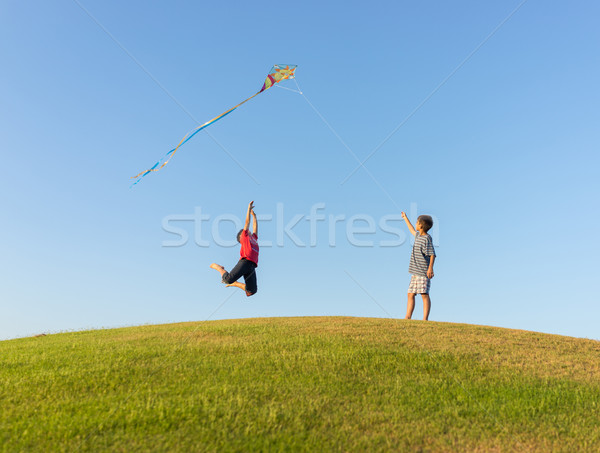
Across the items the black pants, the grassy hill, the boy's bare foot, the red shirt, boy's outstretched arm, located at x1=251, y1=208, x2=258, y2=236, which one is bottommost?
the grassy hill

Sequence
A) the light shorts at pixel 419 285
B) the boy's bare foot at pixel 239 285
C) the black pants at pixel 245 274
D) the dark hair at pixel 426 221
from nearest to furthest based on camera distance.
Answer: the black pants at pixel 245 274, the boy's bare foot at pixel 239 285, the light shorts at pixel 419 285, the dark hair at pixel 426 221

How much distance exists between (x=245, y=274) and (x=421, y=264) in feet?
16.2

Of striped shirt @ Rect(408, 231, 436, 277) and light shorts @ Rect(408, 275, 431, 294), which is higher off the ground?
striped shirt @ Rect(408, 231, 436, 277)

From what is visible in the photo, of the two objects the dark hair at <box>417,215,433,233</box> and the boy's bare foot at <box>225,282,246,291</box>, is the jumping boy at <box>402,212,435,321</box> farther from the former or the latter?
the boy's bare foot at <box>225,282,246,291</box>

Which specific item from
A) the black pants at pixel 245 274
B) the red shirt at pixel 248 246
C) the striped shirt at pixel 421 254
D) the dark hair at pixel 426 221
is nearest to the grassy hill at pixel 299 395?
the black pants at pixel 245 274

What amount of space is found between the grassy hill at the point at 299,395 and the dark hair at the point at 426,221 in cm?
396

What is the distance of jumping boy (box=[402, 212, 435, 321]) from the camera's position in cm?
1266

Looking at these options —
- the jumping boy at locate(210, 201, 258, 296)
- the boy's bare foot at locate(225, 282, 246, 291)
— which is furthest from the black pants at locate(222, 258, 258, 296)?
the boy's bare foot at locate(225, 282, 246, 291)

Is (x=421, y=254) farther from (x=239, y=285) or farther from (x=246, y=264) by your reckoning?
(x=239, y=285)

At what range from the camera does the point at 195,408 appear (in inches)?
220

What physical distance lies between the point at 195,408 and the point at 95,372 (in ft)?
8.00

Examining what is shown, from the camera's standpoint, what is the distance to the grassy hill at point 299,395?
5.09m

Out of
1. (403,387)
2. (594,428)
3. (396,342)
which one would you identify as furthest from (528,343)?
(403,387)

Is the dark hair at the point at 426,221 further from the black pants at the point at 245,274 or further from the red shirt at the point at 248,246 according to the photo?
the black pants at the point at 245,274
